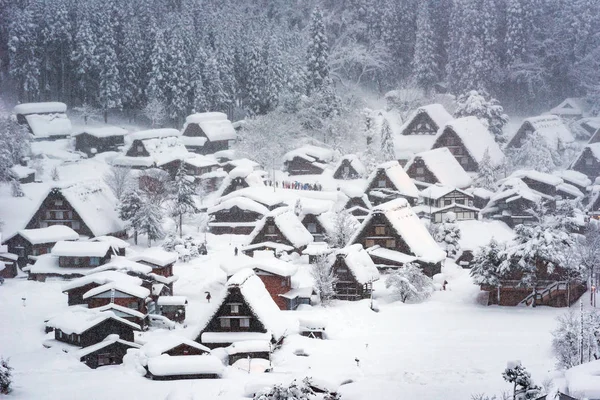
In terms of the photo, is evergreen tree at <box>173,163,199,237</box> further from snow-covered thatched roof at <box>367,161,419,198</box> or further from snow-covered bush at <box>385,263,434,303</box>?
snow-covered bush at <box>385,263,434,303</box>

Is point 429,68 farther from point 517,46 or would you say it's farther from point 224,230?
point 224,230

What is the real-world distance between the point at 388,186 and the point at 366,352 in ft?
72.0

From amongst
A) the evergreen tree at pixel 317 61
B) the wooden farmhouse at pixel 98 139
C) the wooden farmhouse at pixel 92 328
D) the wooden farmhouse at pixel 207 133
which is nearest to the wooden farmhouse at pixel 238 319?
the wooden farmhouse at pixel 92 328

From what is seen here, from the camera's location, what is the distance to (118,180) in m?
43.9

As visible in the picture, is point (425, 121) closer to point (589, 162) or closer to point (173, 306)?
point (589, 162)

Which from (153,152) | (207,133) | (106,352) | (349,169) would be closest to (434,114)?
(349,169)

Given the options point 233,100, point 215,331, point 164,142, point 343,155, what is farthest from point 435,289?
point 233,100

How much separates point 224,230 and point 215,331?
1662 centimetres

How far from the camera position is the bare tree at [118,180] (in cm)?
4347

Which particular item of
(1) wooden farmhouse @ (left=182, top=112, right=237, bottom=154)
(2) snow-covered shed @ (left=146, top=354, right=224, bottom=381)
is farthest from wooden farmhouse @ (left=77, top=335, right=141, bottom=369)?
(1) wooden farmhouse @ (left=182, top=112, right=237, bottom=154)

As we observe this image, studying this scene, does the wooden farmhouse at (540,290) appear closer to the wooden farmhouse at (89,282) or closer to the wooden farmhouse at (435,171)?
the wooden farmhouse at (89,282)

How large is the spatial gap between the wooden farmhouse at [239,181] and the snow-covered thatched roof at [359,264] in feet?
44.7

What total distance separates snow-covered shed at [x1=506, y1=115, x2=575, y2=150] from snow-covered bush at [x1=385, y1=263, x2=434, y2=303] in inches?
965

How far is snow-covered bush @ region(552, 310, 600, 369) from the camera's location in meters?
20.3
